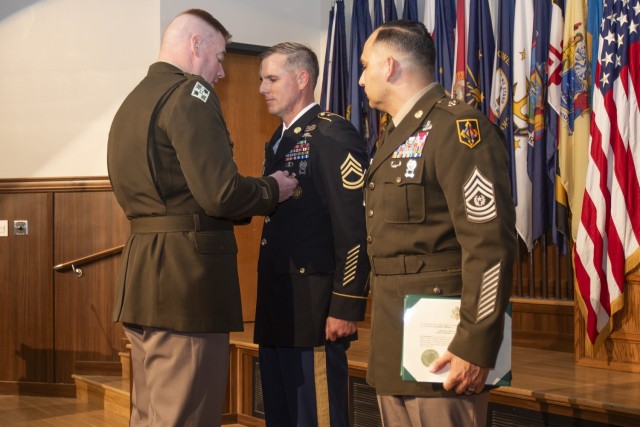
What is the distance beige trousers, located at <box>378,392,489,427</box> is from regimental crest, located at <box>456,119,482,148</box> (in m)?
0.56

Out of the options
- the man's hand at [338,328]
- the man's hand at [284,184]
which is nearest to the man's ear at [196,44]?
the man's hand at [284,184]

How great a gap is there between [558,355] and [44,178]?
365 cm

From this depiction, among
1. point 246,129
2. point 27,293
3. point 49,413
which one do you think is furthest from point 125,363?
point 246,129

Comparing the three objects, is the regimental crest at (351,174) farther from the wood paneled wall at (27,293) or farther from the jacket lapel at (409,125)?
the wood paneled wall at (27,293)

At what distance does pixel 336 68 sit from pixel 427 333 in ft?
15.6

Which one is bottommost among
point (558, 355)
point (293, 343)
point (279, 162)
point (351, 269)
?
point (558, 355)

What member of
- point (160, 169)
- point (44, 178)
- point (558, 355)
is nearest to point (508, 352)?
point (160, 169)

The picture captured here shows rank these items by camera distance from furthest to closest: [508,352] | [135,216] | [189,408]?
1. [135,216]
2. [189,408]
3. [508,352]

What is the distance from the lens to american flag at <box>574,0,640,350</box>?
4242mm

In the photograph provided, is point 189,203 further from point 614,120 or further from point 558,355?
point 558,355

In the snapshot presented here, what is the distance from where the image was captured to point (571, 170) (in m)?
4.74

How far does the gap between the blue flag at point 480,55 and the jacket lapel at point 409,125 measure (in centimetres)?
336

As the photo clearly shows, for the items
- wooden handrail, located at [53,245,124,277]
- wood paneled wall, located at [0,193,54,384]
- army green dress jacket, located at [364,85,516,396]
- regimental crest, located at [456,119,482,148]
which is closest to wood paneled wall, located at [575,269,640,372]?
army green dress jacket, located at [364,85,516,396]

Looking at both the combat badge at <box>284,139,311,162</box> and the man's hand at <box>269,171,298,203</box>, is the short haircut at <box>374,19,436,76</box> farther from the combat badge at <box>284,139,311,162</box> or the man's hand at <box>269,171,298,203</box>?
the combat badge at <box>284,139,311,162</box>
